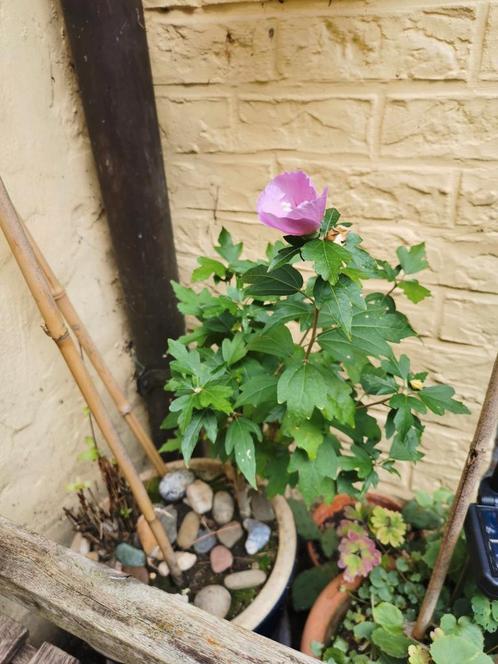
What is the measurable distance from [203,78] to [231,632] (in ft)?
3.57

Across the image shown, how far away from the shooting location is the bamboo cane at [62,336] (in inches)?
30.3

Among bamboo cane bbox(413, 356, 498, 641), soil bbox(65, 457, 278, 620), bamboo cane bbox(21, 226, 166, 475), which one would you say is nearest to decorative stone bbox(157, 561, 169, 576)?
soil bbox(65, 457, 278, 620)

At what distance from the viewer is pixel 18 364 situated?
1050 millimetres

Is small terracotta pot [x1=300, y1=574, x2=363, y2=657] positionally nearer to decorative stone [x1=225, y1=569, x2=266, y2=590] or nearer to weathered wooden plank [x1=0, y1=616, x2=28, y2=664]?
decorative stone [x1=225, y1=569, x2=266, y2=590]

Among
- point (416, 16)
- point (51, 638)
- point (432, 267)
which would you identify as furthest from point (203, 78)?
point (51, 638)

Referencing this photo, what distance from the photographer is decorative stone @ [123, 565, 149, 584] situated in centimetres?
110

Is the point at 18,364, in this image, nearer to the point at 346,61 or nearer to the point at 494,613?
the point at 346,61

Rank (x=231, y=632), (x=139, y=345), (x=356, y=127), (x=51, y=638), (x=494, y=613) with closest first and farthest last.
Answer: (x=231, y=632), (x=494, y=613), (x=356, y=127), (x=51, y=638), (x=139, y=345)

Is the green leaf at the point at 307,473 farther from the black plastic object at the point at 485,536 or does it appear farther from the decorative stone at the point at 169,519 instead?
the decorative stone at the point at 169,519

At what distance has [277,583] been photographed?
105 cm

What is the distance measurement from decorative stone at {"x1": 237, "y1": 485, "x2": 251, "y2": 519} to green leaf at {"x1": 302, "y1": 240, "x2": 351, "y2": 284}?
0.76 m

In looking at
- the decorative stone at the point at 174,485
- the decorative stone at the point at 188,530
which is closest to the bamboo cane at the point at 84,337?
the decorative stone at the point at 174,485

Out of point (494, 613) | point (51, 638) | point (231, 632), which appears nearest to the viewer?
point (231, 632)

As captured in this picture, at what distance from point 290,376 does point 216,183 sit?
67 centimetres
